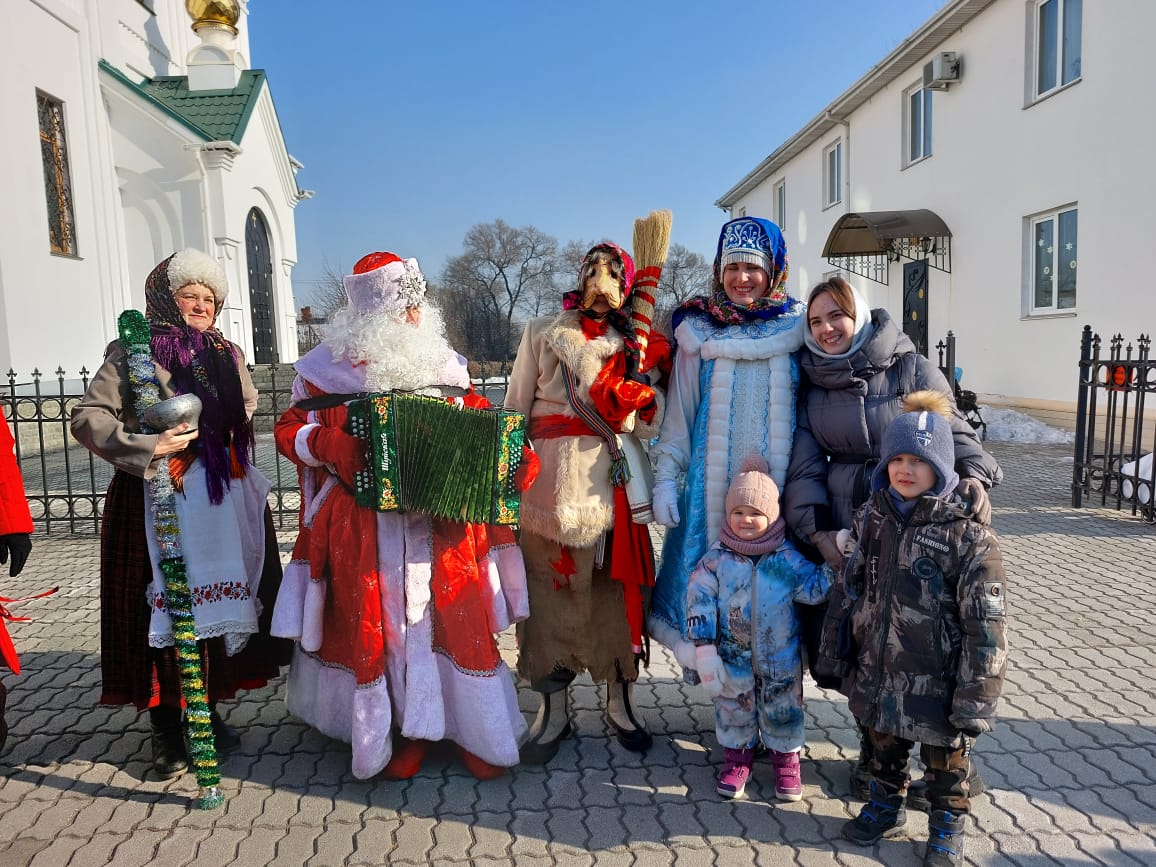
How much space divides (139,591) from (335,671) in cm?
79

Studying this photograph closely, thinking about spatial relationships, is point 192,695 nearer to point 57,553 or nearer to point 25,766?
point 25,766

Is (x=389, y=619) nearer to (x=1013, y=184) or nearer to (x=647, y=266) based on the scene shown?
(x=647, y=266)

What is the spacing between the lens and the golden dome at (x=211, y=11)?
56.4 feet

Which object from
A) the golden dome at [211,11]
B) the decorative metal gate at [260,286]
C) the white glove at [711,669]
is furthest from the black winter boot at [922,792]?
the golden dome at [211,11]

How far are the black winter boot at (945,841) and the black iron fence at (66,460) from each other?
3896 millimetres

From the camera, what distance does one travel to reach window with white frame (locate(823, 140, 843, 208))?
1959 cm

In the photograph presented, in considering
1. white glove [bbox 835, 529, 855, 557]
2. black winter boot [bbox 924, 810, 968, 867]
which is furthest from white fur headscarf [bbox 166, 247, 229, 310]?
black winter boot [bbox 924, 810, 968, 867]

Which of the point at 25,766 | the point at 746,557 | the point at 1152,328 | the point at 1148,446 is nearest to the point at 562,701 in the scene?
the point at 746,557

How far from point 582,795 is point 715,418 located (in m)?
1.47

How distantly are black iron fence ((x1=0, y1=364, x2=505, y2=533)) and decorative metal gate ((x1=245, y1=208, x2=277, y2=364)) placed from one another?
4.54 m

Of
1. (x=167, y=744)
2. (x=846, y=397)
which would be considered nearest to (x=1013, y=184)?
(x=846, y=397)

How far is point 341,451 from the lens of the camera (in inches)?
105

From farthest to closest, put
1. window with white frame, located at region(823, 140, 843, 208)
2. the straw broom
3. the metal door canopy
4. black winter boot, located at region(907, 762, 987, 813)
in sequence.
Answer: window with white frame, located at region(823, 140, 843, 208)
the metal door canopy
the straw broom
black winter boot, located at region(907, 762, 987, 813)

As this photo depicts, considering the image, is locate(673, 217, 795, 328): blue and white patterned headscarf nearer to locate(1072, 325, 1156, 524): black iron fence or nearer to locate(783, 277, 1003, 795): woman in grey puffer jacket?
locate(783, 277, 1003, 795): woman in grey puffer jacket
